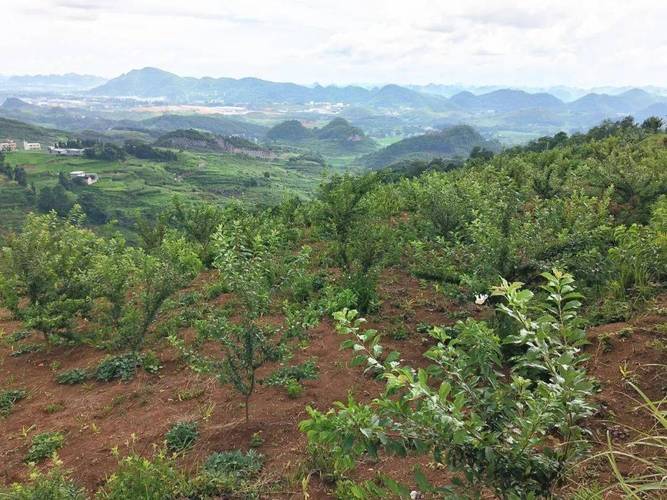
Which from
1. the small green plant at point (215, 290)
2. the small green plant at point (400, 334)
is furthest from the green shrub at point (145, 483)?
the small green plant at point (215, 290)

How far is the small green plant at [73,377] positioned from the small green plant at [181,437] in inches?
102

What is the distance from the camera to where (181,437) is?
5.29 meters

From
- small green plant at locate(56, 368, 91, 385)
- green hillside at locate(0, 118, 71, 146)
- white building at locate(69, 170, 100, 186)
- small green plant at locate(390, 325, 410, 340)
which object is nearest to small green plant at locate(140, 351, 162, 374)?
small green plant at locate(56, 368, 91, 385)

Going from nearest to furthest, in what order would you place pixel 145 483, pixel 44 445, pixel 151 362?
pixel 145 483
pixel 44 445
pixel 151 362

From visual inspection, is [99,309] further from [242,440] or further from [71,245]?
[242,440]

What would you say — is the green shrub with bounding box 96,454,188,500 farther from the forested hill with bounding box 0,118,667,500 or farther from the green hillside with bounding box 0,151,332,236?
the green hillside with bounding box 0,151,332,236

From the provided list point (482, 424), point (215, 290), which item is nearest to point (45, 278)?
point (215, 290)

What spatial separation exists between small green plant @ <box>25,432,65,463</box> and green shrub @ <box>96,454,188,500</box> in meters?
1.42

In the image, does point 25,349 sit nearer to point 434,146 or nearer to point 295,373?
point 295,373

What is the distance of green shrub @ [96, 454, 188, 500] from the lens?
13.0ft

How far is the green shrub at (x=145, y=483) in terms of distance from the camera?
3.95 meters

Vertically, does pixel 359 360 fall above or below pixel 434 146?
above

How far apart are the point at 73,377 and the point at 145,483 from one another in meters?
3.96

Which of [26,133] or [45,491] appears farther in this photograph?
[26,133]
